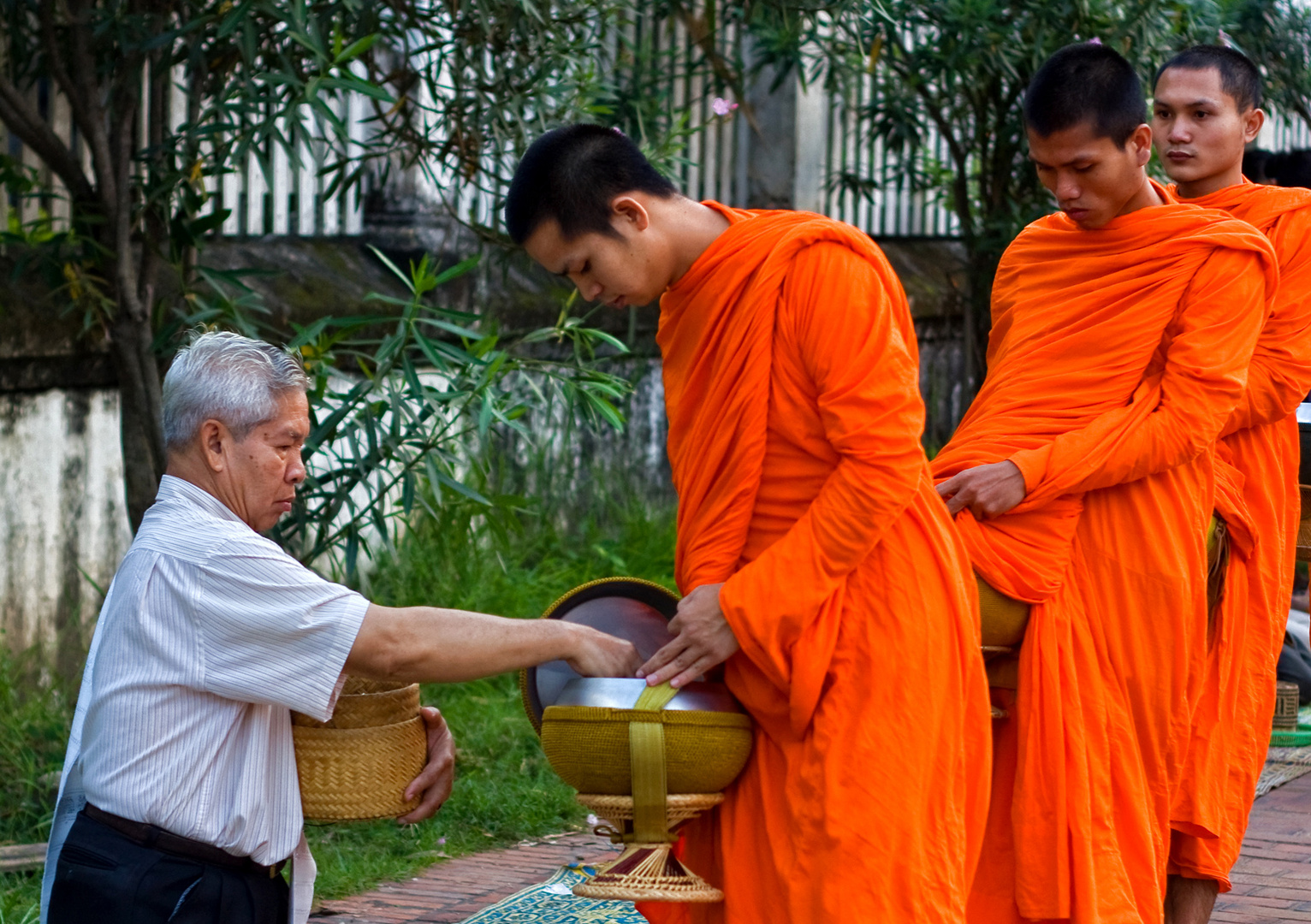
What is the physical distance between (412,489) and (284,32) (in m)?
1.25

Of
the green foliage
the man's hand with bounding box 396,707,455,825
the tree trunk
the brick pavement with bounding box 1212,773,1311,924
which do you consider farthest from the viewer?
the green foliage

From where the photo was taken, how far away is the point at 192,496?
2.62 metres

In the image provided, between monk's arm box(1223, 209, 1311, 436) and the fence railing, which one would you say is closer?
monk's arm box(1223, 209, 1311, 436)

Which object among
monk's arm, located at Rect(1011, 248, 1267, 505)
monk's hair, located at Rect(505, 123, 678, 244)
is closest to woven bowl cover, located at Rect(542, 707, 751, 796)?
monk's hair, located at Rect(505, 123, 678, 244)

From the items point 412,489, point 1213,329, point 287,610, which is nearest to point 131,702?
point 287,610

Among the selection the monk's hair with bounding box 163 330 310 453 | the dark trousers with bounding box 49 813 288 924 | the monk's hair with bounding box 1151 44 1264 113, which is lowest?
the dark trousers with bounding box 49 813 288 924

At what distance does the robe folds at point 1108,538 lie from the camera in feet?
11.0

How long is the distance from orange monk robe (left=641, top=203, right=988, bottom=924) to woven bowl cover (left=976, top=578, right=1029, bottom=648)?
53 centimetres

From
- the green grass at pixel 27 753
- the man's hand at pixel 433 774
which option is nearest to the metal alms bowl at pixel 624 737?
the man's hand at pixel 433 774

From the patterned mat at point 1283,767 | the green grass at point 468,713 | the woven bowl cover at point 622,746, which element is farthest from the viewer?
the patterned mat at point 1283,767

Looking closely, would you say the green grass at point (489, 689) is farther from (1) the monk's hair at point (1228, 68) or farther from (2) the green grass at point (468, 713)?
(1) the monk's hair at point (1228, 68)

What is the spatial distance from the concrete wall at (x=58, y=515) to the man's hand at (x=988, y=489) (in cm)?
288

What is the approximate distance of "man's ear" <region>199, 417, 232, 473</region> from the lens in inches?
103

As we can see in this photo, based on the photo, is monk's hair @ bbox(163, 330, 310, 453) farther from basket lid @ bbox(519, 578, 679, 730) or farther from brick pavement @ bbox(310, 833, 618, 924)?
brick pavement @ bbox(310, 833, 618, 924)
